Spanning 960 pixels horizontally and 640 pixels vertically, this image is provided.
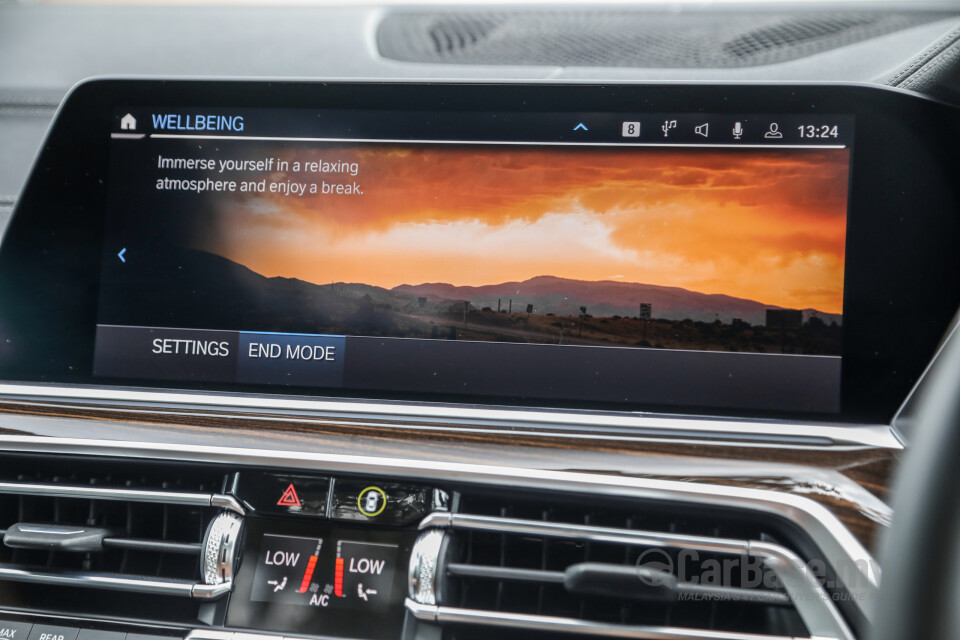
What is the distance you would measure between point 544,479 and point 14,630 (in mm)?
978

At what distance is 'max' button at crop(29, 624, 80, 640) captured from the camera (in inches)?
53.3

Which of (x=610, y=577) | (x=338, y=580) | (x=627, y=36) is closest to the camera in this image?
(x=610, y=577)

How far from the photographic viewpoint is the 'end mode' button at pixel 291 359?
1.44 metres

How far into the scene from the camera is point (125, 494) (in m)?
1.38

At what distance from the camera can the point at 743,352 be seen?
1322 millimetres

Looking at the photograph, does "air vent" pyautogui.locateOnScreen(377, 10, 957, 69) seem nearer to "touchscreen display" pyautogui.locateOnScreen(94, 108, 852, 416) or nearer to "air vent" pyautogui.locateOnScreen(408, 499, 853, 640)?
"touchscreen display" pyautogui.locateOnScreen(94, 108, 852, 416)

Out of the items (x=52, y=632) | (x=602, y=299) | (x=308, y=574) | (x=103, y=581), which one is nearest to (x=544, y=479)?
(x=602, y=299)

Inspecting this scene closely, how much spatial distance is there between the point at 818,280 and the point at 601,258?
1.19 feet

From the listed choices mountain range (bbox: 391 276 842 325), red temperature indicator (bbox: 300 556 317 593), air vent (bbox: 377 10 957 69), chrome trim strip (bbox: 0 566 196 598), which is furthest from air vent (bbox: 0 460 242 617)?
air vent (bbox: 377 10 957 69)

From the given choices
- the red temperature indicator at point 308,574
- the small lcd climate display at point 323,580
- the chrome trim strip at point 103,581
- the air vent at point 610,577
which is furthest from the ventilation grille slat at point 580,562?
the chrome trim strip at point 103,581

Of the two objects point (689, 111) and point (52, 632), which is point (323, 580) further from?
point (689, 111)

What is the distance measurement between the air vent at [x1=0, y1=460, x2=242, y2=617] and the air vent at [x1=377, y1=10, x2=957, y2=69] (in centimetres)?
90

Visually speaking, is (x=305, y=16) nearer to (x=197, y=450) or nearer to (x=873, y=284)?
(x=197, y=450)

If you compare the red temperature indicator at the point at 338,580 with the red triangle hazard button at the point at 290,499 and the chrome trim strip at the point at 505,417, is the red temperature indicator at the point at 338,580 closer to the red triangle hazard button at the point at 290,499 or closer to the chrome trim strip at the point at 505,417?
the red triangle hazard button at the point at 290,499
